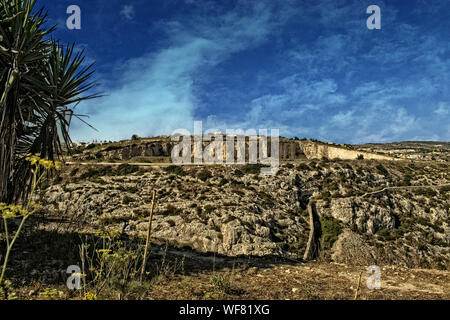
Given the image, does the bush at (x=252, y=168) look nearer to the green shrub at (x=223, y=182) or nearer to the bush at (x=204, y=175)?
the green shrub at (x=223, y=182)

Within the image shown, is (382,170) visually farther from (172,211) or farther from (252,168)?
(172,211)

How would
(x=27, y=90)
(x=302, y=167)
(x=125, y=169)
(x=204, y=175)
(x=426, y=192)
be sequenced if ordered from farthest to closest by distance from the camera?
(x=302, y=167) < (x=125, y=169) < (x=204, y=175) < (x=426, y=192) < (x=27, y=90)

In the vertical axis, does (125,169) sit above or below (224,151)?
below

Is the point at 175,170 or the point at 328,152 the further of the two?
the point at 328,152

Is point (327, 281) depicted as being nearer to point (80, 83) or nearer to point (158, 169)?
point (80, 83)

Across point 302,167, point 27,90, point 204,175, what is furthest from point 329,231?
point 27,90

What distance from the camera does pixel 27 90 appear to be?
834 centimetres

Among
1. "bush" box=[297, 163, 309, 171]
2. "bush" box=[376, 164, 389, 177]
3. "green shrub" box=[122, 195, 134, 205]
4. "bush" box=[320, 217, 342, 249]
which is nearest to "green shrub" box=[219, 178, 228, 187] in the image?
"green shrub" box=[122, 195, 134, 205]

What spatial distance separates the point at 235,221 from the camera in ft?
71.8

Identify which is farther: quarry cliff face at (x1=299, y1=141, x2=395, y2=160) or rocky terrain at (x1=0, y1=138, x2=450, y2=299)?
quarry cliff face at (x1=299, y1=141, x2=395, y2=160)

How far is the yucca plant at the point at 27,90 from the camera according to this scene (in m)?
7.41

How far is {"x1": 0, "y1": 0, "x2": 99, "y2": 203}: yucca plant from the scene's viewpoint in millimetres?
7406

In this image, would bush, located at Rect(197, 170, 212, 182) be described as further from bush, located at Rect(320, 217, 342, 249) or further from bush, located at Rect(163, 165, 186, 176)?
bush, located at Rect(320, 217, 342, 249)
